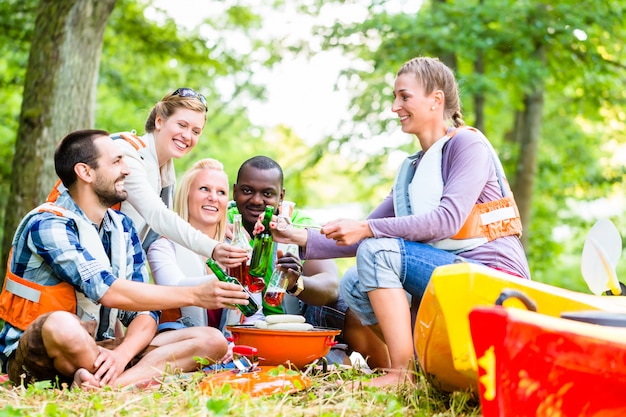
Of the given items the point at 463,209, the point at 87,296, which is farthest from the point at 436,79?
the point at 87,296

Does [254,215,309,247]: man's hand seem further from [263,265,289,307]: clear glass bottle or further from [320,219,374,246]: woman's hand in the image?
[320,219,374,246]: woman's hand

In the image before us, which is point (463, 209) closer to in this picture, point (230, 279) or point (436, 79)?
point (436, 79)

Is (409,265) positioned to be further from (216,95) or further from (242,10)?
(216,95)

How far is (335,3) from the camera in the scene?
504 inches

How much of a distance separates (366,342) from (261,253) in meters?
0.86

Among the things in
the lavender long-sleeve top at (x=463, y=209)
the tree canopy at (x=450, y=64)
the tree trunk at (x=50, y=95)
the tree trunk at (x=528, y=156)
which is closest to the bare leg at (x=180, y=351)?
the lavender long-sleeve top at (x=463, y=209)

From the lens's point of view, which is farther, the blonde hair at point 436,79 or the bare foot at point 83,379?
the blonde hair at point 436,79

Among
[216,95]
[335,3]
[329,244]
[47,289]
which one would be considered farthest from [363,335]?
[216,95]

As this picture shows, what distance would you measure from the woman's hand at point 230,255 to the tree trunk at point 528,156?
911 cm

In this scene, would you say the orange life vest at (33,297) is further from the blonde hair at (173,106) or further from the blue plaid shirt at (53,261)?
the blonde hair at (173,106)

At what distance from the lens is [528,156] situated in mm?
12445

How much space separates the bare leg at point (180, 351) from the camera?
365 centimetres

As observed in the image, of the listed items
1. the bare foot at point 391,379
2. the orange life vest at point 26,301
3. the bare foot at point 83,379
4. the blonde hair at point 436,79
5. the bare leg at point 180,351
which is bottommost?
the bare foot at point 83,379

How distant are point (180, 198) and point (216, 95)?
50.5 ft
